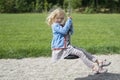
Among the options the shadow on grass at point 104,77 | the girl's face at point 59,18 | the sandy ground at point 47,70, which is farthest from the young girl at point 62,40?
the sandy ground at point 47,70

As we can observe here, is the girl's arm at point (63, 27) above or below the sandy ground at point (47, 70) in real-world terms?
above

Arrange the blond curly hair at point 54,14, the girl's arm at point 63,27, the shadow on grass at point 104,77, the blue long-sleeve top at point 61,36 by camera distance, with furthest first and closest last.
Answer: the shadow on grass at point 104,77 → the blond curly hair at point 54,14 → the blue long-sleeve top at point 61,36 → the girl's arm at point 63,27

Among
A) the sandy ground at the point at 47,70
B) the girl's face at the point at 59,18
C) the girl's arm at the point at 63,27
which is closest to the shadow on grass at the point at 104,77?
the sandy ground at the point at 47,70

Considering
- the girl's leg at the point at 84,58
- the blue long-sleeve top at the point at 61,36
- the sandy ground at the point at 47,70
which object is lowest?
the sandy ground at the point at 47,70

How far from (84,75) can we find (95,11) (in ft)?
149

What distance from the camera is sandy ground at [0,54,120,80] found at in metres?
6.75

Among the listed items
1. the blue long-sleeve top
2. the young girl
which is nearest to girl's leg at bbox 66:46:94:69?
the young girl

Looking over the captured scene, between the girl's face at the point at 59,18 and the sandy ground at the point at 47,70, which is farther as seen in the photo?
the sandy ground at the point at 47,70

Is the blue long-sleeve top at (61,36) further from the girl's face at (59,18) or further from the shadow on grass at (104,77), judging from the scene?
the shadow on grass at (104,77)

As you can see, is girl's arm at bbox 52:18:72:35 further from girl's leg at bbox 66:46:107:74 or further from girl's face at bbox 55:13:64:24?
girl's leg at bbox 66:46:107:74

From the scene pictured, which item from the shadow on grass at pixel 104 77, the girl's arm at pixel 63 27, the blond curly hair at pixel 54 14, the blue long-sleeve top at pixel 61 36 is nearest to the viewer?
the girl's arm at pixel 63 27

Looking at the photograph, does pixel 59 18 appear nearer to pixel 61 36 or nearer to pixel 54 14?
pixel 54 14

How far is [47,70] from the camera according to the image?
7.36 meters

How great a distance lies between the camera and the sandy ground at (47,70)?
6.75 m
